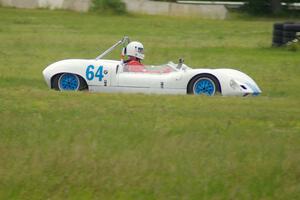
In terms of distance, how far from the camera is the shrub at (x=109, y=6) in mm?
43562

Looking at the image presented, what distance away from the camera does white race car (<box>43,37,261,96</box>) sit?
1363 cm

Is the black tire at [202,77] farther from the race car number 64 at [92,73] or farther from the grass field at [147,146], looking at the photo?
the race car number 64 at [92,73]

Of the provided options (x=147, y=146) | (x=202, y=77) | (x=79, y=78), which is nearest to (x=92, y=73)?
(x=79, y=78)

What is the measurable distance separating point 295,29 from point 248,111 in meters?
15.2

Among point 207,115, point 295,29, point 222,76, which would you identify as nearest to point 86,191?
point 207,115

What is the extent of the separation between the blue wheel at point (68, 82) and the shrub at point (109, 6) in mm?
29474

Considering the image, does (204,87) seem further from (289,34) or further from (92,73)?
(289,34)

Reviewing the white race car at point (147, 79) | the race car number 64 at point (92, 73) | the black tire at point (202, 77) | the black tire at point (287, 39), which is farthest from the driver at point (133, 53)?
the black tire at point (287, 39)

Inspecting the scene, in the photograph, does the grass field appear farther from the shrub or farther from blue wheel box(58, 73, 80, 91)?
the shrub

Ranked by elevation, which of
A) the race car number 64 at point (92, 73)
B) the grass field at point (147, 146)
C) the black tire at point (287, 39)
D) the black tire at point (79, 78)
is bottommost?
the grass field at point (147, 146)

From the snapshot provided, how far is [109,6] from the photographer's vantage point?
43.7 meters

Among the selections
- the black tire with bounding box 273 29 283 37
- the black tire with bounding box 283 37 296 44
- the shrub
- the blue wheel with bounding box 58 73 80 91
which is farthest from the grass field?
the shrub

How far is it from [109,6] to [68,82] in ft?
97.7

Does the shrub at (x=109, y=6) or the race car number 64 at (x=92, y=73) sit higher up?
the shrub at (x=109, y=6)
